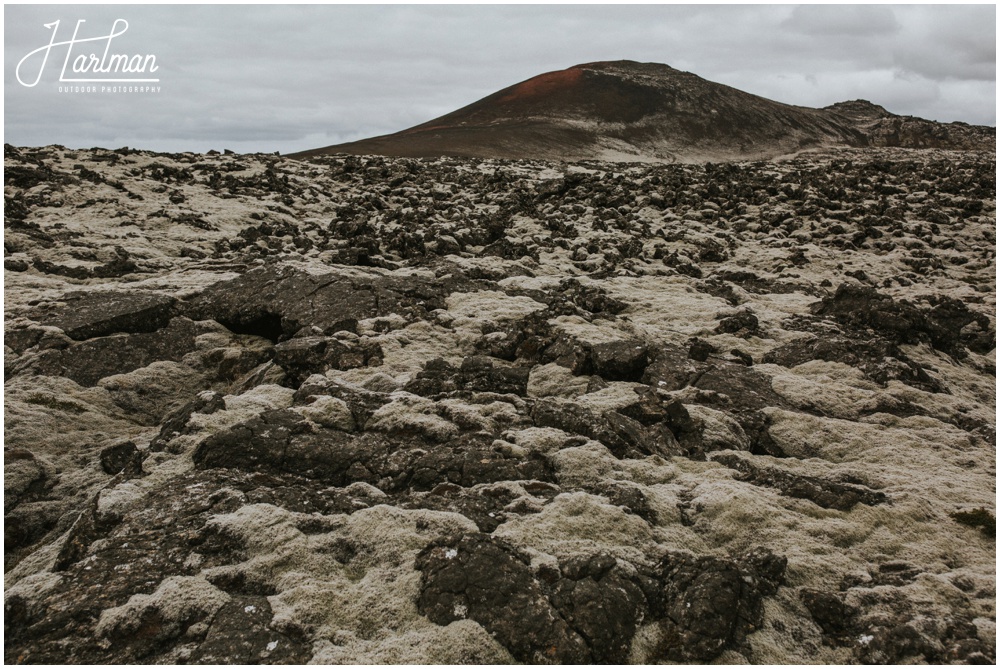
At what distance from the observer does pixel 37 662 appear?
452cm

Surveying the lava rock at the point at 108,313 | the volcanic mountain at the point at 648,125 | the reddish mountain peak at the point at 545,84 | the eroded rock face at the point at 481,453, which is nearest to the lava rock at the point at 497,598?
the eroded rock face at the point at 481,453

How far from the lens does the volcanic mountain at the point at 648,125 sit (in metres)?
46.5

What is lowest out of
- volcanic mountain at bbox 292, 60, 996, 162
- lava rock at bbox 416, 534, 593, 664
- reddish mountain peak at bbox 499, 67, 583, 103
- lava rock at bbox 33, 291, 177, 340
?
lava rock at bbox 416, 534, 593, 664

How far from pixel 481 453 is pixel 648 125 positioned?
53561 millimetres

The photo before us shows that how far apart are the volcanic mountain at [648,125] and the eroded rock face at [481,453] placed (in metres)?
30.2

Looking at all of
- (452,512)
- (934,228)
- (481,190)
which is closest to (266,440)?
(452,512)

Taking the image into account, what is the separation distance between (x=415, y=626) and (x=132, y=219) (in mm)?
14956

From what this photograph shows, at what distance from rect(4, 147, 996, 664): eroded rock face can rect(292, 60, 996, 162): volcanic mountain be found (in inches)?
1191

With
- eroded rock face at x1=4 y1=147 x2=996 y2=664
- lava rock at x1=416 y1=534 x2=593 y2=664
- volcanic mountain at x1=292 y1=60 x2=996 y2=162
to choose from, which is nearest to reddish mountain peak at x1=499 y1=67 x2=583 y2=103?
volcanic mountain at x1=292 y1=60 x2=996 y2=162

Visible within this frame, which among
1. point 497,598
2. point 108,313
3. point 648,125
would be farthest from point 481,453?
point 648,125

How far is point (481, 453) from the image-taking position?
6.91 meters

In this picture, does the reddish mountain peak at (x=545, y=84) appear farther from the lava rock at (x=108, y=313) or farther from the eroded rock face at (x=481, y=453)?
the lava rock at (x=108, y=313)

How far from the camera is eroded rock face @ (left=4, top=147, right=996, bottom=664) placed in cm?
489

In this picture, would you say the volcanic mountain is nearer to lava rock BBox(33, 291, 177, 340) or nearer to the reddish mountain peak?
the reddish mountain peak
